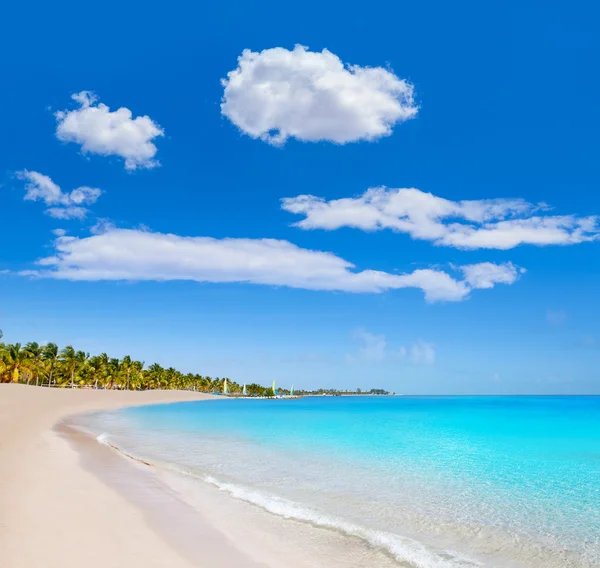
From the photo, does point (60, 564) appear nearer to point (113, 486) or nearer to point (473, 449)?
point (113, 486)

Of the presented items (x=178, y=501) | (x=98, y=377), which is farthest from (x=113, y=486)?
(x=98, y=377)

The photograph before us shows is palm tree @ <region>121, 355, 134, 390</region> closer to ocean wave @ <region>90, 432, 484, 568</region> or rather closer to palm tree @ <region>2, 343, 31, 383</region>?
palm tree @ <region>2, 343, 31, 383</region>

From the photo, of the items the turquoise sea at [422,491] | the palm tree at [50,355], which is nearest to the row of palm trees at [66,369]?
the palm tree at [50,355]

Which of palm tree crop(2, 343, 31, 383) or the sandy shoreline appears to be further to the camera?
palm tree crop(2, 343, 31, 383)

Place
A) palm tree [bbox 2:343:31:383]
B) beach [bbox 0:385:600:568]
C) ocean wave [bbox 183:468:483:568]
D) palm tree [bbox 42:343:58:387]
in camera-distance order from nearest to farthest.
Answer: beach [bbox 0:385:600:568]
ocean wave [bbox 183:468:483:568]
palm tree [bbox 2:343:31:383]
palm tree [bbox 42:343:58:387]

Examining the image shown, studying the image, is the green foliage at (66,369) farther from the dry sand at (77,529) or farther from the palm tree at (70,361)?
the dry sand at (77,529)

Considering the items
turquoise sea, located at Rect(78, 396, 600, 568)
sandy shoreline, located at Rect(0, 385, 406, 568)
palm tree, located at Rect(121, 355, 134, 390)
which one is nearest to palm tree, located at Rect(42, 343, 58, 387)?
palm tree, located at Rect(121, 355, 134, 390)

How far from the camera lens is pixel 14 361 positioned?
297 ft

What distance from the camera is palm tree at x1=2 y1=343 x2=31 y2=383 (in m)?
88.9

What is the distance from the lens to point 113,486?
1422 cm

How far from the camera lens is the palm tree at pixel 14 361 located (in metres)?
88.9

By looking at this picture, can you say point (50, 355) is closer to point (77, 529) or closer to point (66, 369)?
point (66, 369)

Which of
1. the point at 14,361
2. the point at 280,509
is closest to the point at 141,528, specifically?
the point at 280,509

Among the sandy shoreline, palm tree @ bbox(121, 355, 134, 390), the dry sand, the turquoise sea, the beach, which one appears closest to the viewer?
the dry sand
